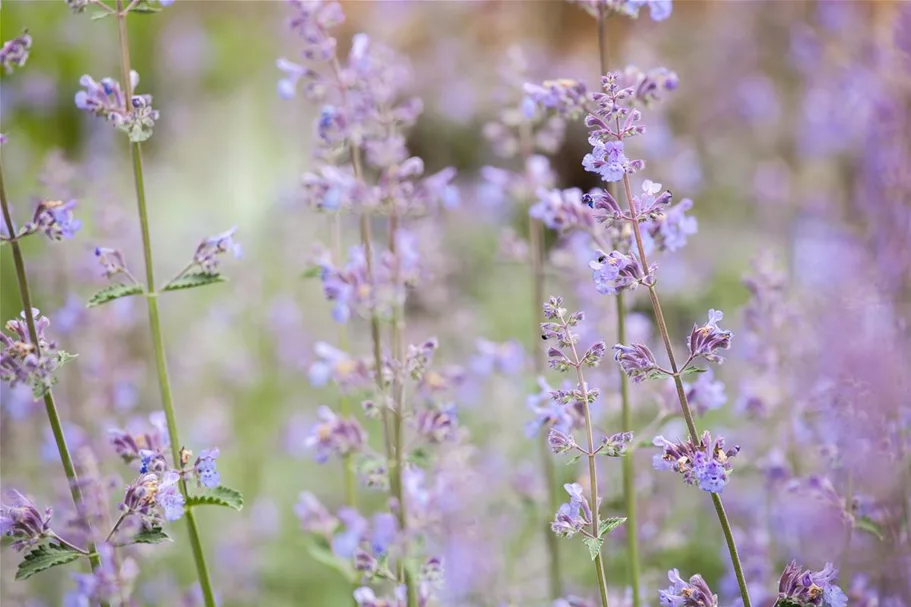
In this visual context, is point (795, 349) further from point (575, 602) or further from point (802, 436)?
point (575, 602)

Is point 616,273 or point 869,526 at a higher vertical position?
point 616,273

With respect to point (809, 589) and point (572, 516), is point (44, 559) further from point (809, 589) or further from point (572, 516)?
point (809, 589)

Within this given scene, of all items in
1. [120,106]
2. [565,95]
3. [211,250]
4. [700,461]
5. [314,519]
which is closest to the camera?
[700,461]

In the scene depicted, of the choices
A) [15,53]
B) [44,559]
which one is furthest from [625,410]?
[15,53]

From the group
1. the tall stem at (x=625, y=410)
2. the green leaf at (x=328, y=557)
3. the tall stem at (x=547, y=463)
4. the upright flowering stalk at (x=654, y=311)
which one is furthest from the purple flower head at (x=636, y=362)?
the green leaf at (x=328, y=557)

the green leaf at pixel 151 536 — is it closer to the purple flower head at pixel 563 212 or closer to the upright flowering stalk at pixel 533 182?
the purple flower head at pixel 563 212

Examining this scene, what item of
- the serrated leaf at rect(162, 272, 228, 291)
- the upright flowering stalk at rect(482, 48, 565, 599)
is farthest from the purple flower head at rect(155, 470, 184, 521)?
the upright flowering stalk at rect(482, 48, 565, 599)
